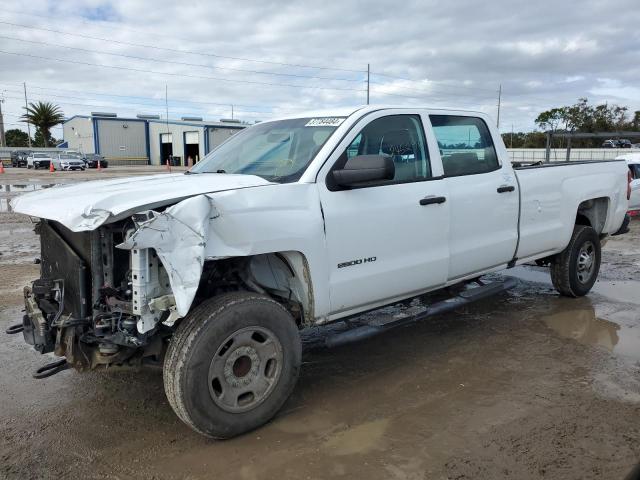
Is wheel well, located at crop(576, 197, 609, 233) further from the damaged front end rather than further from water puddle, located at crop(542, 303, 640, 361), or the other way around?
the damaged front end

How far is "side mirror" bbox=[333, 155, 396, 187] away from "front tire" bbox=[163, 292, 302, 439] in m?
0.95

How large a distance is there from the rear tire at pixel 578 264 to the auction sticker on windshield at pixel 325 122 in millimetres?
3422

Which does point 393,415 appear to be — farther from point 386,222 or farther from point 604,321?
point 604,321

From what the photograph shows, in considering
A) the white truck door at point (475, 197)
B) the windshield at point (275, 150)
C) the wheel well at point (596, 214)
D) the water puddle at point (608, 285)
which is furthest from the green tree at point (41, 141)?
the white truck door at point (475, 197)

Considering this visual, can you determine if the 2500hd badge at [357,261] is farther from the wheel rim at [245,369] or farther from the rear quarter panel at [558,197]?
the rear quarter panel at [558,197]

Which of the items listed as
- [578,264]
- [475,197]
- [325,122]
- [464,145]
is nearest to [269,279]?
[325,122]

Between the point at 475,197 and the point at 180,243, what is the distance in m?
2.77

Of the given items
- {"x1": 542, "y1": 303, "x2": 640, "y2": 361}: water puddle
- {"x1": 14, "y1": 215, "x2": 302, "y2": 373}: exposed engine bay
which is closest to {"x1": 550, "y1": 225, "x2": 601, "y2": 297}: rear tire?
{"x1": 542, "y1": 303, "x2": 640, "y2": 361}: water puddle

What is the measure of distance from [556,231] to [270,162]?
131 inches

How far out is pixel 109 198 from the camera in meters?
2.97

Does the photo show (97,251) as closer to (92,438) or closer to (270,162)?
(92,438)

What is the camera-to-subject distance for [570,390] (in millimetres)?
4070

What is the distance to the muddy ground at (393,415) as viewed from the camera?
10.2ft

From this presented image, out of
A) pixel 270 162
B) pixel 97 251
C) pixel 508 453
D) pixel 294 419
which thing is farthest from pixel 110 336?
pixel 508 453
